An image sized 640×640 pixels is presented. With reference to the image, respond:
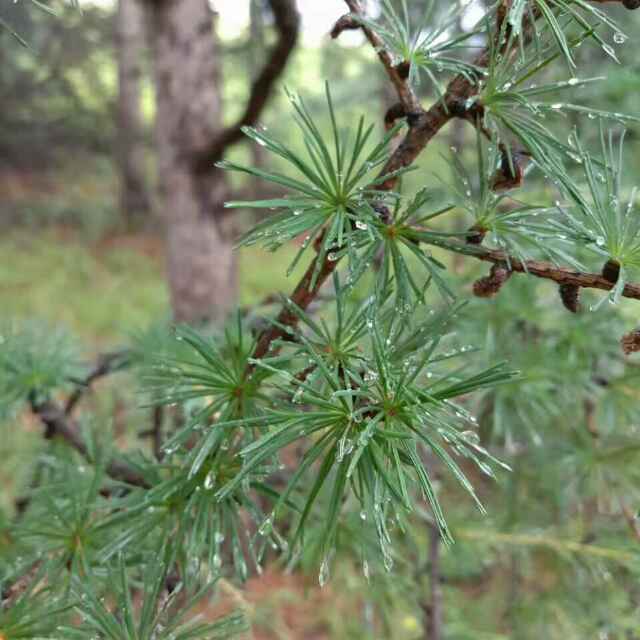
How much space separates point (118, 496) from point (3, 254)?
4.85 metres

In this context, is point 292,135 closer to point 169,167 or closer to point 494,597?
point 169,167

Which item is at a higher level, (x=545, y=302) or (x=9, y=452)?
(x=545, y=302)

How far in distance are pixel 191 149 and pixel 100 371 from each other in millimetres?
937

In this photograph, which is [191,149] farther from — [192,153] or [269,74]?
[269,74]

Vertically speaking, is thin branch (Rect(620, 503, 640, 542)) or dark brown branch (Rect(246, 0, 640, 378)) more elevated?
dark brown branch (Rect(246, 0, 640, 378))

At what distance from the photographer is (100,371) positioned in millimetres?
745

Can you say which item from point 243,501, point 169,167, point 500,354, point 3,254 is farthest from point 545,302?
point 3,254

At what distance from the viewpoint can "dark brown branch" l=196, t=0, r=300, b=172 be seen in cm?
118

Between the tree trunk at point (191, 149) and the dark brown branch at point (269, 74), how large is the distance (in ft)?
0.21

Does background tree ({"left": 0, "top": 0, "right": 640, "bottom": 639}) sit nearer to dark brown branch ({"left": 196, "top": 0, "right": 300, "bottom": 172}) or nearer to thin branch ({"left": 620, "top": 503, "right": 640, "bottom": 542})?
thin branch ({"left": 620, "top": 503, "right": 640, "bottom": 542})

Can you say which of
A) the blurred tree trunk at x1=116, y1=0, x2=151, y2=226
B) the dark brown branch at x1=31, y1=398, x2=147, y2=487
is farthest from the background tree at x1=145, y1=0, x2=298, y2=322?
the blurred tree trunk at x1=116, y1=0, x2=151, y2=226

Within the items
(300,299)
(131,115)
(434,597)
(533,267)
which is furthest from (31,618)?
(131,115)

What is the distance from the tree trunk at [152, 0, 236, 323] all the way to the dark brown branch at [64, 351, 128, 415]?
2.44 feet

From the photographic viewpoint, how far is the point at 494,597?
1282 mm
